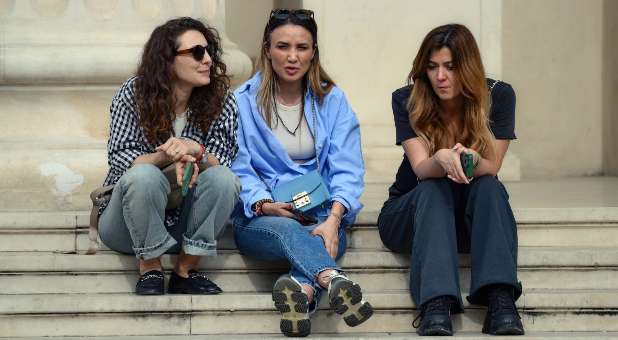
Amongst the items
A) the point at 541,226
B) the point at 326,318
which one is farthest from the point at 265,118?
the point at 541,226

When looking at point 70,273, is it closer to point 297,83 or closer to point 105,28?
point 297,83

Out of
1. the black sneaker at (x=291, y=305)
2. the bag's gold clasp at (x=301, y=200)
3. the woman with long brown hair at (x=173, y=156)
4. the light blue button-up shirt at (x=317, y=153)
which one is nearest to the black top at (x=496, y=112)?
the light blue button-up shirt at (x=317, y=153)

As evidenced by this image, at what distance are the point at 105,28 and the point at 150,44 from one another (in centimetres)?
178

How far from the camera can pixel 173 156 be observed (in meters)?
5.04

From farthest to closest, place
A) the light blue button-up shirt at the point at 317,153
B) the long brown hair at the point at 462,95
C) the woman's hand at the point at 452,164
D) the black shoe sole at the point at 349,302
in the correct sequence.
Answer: the light blue button-up shirt at the point at 317,153
the long brown hair at the point at 462,95
the woman's hand at the point at 452,164
the black shoe sole at the point at 349,302

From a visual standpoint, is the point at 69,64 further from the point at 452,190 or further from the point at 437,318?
the point at 437,318

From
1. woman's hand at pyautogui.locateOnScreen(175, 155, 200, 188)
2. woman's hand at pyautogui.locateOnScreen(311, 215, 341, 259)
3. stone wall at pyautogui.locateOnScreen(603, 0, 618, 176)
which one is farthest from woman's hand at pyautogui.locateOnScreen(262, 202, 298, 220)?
stone wall at pyautogui.locateOnScreen(603, 0, 618, 176)

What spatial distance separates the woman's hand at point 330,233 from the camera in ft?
16.9

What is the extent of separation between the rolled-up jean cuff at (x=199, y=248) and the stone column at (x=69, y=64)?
1.71 meters

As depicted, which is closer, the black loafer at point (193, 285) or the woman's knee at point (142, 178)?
the woman's knee at point (142, 178)

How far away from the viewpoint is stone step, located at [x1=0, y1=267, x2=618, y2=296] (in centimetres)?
535

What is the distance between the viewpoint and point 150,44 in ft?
17.6

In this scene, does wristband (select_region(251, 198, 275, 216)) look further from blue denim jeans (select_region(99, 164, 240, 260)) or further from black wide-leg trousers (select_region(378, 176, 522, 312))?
black wide-leg trousers (select_region(378, 176, 522, 312))

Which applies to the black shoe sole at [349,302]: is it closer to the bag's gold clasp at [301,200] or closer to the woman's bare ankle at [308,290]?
the woman's bare ankle at [308,290]
